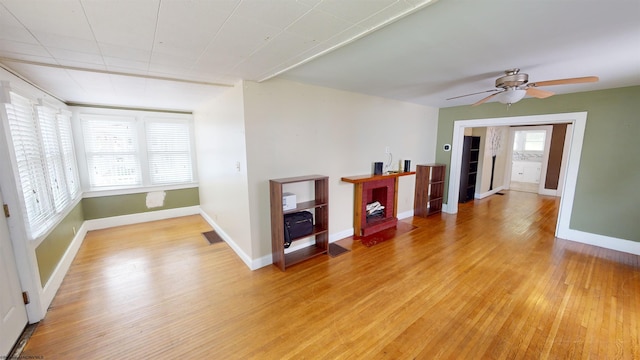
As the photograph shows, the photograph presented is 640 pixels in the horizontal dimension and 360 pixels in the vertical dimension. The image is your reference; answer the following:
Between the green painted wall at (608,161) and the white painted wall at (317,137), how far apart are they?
2.52 metres

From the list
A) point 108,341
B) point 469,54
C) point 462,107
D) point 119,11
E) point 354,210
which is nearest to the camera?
point 119,11

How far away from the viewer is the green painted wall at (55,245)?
231cm

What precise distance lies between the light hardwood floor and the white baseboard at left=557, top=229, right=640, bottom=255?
0.19 m

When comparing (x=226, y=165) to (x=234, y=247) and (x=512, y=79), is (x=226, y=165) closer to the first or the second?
(x=234, y=247)

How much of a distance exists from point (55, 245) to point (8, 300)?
109 cm

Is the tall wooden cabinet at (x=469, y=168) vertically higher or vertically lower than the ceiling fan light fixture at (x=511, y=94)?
lower

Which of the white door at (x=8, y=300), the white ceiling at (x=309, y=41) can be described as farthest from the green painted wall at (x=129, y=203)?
the white door at (x=8, y=300)

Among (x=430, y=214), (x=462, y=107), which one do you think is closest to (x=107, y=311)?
(x=430, y=214)

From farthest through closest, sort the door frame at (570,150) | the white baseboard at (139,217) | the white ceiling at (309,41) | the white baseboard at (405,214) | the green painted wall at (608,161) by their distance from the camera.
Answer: the white baseboard at (405,214), the white baseboard at (139,217), the door frame at (570,150), the green painted wall at (608,161), the white ceiling at (309,41)

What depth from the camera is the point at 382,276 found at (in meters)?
2.78

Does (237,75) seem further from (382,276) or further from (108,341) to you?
(382,276)

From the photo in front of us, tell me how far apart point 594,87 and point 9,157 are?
6679mm

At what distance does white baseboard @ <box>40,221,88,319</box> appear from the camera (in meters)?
2.23

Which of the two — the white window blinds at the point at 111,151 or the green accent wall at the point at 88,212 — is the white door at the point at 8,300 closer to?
the green accent wall at the point at 88,212
